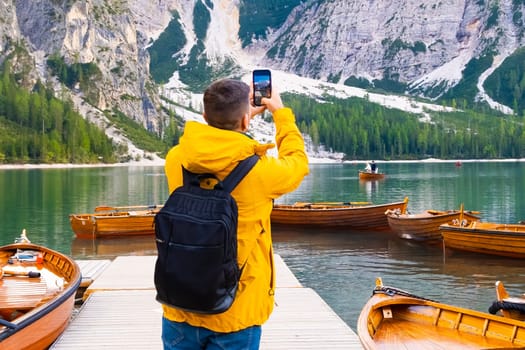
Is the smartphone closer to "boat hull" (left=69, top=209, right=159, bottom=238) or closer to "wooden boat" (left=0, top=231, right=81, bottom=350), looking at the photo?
"wooden boat" (left=0, top=231, right=81, bottom=350)

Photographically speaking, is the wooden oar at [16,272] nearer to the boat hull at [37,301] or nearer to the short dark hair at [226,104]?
the boat hull at [37,301]

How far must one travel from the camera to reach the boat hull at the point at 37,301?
9.40 m

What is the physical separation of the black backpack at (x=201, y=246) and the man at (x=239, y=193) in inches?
4.4

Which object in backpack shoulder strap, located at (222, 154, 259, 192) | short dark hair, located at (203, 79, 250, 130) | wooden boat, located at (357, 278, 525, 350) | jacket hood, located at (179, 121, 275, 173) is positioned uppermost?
short dark hair, located at (203, 79, 250, 130)

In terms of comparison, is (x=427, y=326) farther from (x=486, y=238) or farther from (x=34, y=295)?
(x=486, y=238)

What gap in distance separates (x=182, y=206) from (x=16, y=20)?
20986 cm

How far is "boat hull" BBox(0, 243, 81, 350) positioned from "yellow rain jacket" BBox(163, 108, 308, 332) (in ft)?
18.6

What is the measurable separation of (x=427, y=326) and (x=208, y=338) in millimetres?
7360

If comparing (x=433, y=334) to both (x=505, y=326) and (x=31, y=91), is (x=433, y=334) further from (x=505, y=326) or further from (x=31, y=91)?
(x=31, y=91)

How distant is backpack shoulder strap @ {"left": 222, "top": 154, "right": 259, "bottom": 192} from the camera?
13.9 ft

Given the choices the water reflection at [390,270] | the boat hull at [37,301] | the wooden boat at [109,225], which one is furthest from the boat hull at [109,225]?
the boat hull at [37,301]

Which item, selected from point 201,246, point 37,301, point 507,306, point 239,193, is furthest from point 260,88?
point 37,301

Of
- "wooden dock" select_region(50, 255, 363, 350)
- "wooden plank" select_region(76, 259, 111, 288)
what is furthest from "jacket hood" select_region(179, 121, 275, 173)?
"wooden plank" select_region(76, 259, 111, 288)

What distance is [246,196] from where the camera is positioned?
14.1 feet
